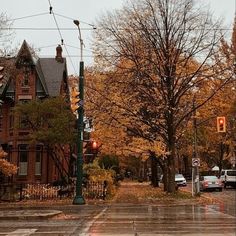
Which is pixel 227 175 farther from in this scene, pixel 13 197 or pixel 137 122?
pixel 13 197

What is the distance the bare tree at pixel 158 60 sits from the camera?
30781 mm

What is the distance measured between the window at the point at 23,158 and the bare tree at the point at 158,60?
44.1 ft

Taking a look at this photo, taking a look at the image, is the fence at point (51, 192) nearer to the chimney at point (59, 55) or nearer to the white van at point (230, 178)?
the chimney at point (59, 55)

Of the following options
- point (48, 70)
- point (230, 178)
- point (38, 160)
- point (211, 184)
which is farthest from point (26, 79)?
point (230, 178)

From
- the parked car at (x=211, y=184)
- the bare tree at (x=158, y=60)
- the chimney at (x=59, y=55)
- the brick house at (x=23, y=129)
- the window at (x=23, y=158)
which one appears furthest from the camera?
the chimney at (x=59, y=55)

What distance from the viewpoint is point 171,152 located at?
3159 cm

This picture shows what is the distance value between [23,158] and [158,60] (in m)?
17.5

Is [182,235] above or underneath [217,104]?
underneath

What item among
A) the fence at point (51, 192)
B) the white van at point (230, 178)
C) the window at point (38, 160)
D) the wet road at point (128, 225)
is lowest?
the wet road at point (128, 225)

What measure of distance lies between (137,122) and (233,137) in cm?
2445

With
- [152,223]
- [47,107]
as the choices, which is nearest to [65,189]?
[47,107]

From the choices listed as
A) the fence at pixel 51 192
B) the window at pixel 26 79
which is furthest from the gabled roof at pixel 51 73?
the fence at pixel 51 192

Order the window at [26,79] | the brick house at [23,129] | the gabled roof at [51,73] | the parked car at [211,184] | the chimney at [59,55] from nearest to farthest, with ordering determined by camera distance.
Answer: the brick house at [23,129] < the window at [26,79] < the gabled roof at [51,73] < the parked car at [211,184] < the chimney at [59,55]

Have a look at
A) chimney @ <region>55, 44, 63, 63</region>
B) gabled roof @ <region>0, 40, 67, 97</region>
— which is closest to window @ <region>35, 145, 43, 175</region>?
gabled roof @ <region>0, 40, 67, 97</region>
